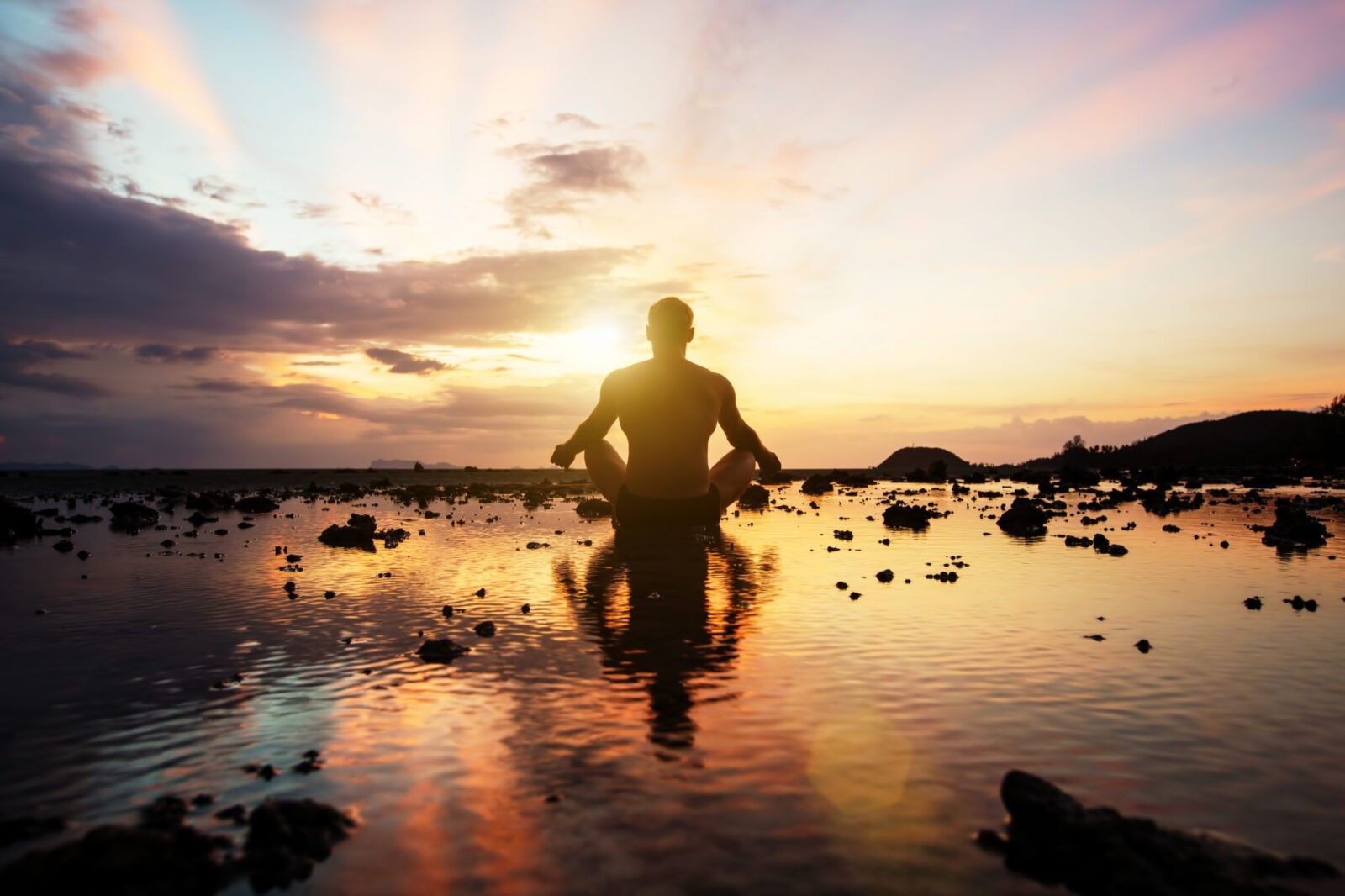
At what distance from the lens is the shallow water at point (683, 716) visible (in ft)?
14.3

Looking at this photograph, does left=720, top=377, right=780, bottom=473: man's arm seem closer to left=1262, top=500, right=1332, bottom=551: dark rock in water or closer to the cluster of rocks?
left=1262, top=500, right=1332, bottom=551: dark rock in water

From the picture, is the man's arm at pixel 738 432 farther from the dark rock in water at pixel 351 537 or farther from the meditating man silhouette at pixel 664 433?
the dark rock in water at pixel 351 537

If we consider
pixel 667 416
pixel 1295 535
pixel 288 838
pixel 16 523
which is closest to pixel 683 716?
pixel 288 838

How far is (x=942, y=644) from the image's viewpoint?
29.5 feet

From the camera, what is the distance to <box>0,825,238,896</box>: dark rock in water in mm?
3832

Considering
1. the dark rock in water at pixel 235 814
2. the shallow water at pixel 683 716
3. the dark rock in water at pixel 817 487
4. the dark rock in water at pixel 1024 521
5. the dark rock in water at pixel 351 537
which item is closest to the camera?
the shallow water at pixel 683 716

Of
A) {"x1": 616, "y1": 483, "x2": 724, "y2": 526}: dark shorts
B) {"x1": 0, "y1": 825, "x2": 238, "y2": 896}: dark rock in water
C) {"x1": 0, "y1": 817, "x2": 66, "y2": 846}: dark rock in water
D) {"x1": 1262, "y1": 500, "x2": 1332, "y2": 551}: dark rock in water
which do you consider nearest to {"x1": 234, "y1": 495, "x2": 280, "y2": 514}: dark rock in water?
{"x1": 616, "y1": 483, "x2": 724, "y2": 526}: dark shorts

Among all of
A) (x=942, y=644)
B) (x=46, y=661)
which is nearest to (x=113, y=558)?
(x=46, y=661)

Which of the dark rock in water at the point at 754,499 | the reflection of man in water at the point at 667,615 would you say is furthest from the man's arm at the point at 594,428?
the dark rock in water at the point at 754,499

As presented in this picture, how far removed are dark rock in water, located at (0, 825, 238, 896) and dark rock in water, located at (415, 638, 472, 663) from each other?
4.08 meters

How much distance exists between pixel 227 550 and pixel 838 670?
1576 centimetres

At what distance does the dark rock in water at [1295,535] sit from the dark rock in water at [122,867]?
20.9 m

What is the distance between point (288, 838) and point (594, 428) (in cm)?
1506

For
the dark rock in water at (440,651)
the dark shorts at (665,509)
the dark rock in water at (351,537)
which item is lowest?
the dark rock in water at (440,651)
